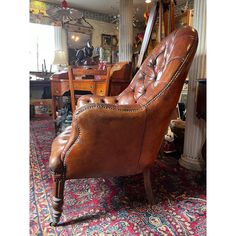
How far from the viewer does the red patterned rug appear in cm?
105

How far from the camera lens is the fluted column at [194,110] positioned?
160 centimetres

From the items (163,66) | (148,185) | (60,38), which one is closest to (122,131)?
(148,185)

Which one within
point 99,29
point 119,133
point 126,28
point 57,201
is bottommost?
point 57,201

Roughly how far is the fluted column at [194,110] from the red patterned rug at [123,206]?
137 millimetres

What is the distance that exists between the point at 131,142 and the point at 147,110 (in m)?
0.20

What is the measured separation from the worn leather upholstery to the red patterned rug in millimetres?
269

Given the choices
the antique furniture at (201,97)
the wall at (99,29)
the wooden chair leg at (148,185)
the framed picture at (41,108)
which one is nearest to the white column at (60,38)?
the wall at (99,29)

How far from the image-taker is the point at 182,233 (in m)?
1.02

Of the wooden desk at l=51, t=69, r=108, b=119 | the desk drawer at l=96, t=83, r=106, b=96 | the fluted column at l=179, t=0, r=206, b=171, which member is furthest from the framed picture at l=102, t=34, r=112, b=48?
the fluted column at l=179, t=0, r=206, b=171

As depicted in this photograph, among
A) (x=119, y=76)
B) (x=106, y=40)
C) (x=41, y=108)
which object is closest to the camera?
(x=119, y=76)

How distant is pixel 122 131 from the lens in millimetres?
1002

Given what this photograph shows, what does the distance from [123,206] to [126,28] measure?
9.34 feet

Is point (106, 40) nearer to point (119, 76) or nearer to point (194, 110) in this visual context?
point (119, 76)
